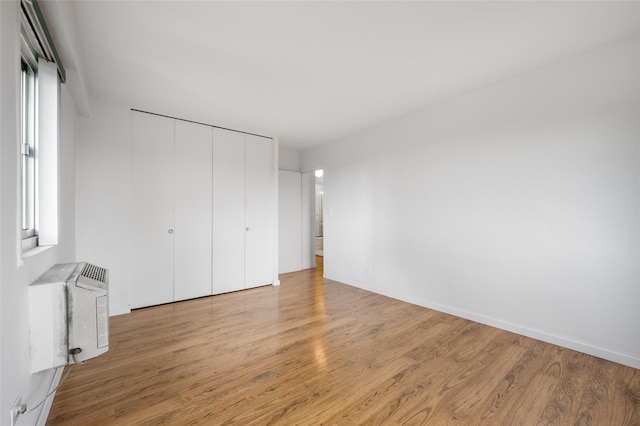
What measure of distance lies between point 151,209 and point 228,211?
3.35 feet

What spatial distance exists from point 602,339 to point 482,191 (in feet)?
5.20

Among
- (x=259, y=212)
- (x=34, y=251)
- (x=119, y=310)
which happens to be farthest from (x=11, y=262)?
(x=259, y=212)

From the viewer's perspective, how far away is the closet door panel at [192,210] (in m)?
3.78

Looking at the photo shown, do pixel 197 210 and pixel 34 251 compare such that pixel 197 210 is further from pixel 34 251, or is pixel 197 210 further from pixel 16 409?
pixel 16 409

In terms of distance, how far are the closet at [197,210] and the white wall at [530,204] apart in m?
2.03

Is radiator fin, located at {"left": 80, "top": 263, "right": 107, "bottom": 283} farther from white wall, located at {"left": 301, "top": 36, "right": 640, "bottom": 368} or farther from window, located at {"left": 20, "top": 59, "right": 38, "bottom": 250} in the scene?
white wall, located at {"left": 301, "top": 36, "right": 640, "bottom": 368}

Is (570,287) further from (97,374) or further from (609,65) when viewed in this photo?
(97,374)

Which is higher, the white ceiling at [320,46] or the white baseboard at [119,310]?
the white ceiling at [320,46]

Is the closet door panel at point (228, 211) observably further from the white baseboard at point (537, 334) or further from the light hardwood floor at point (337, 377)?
the white baseboard at point (537, 334)

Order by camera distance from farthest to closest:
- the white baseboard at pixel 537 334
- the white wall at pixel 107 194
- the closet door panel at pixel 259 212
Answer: the closet door panel at pixel 259 212, the white wall at pixel 107 194, the white baseboard at pixel 537 334

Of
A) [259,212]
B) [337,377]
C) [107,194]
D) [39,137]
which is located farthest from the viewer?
[259,212]

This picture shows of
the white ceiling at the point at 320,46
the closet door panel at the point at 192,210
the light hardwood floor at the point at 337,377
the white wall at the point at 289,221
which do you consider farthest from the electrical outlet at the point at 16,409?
the white wall at the point at 289,221

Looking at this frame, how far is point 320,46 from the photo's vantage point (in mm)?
2270

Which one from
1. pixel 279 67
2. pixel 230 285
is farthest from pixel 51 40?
pixel 230 285
